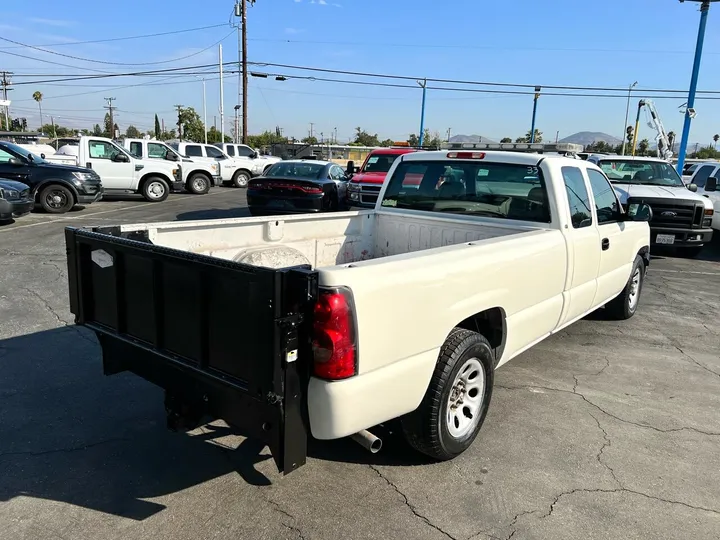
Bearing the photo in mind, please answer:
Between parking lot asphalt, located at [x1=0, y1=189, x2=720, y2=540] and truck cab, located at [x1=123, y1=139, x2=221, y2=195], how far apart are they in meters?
14.9

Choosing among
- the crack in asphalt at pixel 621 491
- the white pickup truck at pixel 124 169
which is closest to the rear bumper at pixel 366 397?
the crack in asphalt at pixel 621 491

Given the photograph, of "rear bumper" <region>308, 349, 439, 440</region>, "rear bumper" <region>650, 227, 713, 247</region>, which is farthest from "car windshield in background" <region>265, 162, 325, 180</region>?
"rear bumper" <region>308, 349, 439, 440</region>

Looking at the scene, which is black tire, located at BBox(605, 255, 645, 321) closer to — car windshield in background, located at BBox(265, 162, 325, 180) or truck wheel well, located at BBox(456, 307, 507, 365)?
truck wheel well, located at BBox(456, 307, 507, 365)

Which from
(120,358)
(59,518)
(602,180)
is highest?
(602,180)

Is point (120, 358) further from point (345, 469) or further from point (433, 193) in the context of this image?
point (433, 193)

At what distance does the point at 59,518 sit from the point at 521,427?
9.54 feet

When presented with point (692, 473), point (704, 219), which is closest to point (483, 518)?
point (692, 473)

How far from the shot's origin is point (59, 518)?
9.09 ft

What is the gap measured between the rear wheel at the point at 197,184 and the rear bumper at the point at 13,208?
996cm

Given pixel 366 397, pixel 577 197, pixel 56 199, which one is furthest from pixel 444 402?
pixel 56 199

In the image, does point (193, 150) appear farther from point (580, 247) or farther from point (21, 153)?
point (580, 247)

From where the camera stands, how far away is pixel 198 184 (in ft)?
71.5

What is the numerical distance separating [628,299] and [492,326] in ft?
11.6

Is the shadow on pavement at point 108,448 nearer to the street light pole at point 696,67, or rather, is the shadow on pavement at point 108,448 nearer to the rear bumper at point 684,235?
the rear bumper at point 684,235
